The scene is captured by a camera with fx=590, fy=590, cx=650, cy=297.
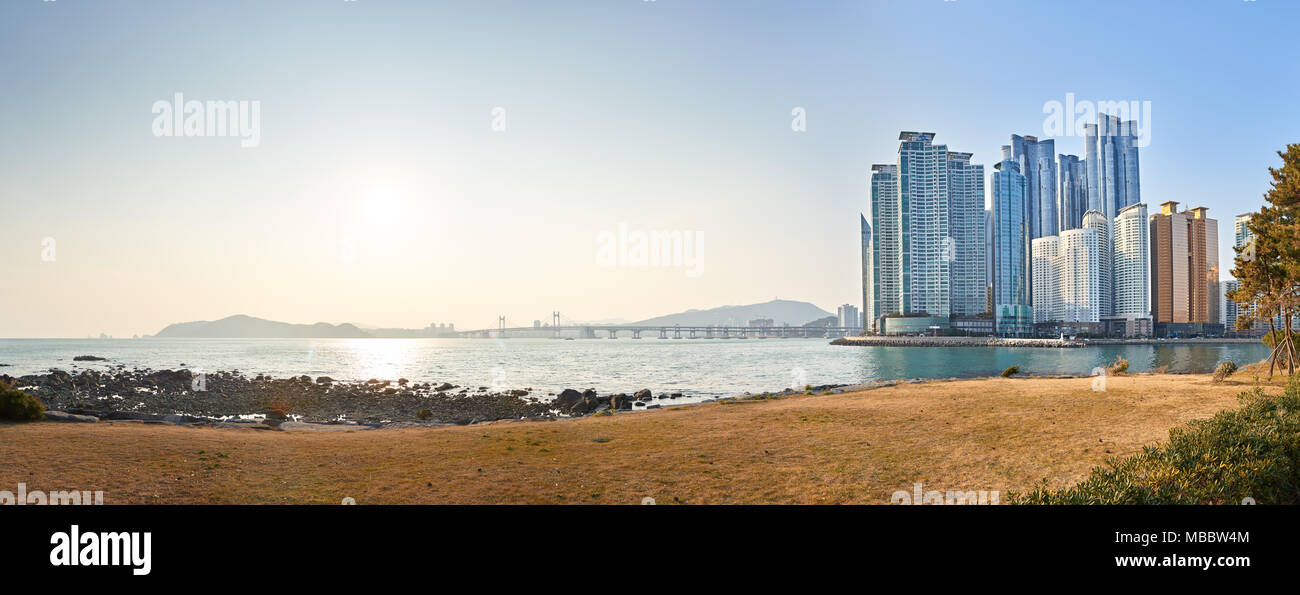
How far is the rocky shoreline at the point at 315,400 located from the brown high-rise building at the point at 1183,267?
518ft

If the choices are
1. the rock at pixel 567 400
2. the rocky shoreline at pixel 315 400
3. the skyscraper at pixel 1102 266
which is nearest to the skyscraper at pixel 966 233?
the skyscraper at pixel 1102 266

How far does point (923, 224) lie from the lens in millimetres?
167375

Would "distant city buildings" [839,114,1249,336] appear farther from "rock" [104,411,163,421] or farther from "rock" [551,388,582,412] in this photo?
"rock" [104,411,163,421]

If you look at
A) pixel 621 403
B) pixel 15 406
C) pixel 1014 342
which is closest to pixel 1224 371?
pixel 621 403

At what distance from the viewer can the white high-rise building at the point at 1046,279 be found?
174 meters

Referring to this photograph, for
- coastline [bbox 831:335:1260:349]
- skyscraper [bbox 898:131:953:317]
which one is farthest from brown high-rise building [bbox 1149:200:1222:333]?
skyscraper [bbox 898:131:953:317]

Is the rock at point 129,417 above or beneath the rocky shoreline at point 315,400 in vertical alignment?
above

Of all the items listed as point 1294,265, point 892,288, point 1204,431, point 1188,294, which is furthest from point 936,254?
point 1204,431

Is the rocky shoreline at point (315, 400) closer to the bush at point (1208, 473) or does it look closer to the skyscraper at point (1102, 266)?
the bush at point (1208, 473)

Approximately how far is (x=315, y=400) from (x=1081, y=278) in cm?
18873

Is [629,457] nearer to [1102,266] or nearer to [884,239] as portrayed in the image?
[884,239]
